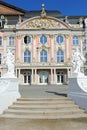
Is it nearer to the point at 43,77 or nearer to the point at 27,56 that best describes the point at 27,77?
the point at 43,77

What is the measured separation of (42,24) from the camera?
41.3m

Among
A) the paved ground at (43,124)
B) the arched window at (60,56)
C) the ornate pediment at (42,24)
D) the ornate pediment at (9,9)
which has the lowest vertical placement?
the paved ground at (43,124)

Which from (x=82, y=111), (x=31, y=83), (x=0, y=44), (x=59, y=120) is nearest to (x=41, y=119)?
(x=59, y=120)

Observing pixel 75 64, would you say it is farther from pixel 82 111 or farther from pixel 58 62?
pixel 58 62

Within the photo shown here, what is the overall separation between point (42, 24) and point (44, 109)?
3105 centimetres

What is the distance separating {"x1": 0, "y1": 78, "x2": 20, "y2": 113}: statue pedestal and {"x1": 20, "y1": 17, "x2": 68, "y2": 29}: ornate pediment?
28.7m

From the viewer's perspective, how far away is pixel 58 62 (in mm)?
40781

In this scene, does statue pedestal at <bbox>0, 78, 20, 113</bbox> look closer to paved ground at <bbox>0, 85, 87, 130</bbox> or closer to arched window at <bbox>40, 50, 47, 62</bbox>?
paved ground at <bbox>0, 85, 87, 130</bbox>

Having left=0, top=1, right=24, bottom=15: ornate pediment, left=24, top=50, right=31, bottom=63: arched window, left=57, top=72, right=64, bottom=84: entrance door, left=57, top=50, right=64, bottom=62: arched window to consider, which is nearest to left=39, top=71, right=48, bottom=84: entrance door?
left=57, top=72, right=64, bottom=84: entrance door

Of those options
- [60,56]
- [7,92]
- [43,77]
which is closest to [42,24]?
[60,56]

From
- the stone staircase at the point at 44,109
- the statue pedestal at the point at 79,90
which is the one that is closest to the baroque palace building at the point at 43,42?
the statue pedestal at the point at 79,90

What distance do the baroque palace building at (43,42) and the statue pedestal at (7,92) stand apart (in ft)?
88.8

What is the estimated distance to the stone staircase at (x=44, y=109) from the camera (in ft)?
35.5

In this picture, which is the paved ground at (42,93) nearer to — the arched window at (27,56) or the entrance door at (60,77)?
the entrance door at (60,77)
